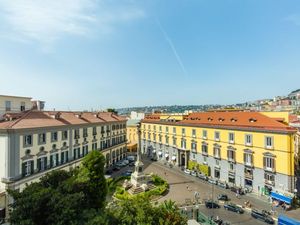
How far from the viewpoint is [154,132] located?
3302 inches

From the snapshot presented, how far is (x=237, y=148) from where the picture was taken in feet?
172

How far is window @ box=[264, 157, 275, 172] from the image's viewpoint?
4526 cm

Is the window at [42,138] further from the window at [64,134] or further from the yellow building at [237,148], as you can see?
the yellow building at [237,148]

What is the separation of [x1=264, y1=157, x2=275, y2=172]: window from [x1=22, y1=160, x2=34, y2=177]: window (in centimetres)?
4220

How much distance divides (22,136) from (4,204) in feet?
33.1

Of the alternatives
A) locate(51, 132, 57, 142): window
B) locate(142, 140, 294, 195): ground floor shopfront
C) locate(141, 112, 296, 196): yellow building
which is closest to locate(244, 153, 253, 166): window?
locate(141, 112, 296, 196): yellow building

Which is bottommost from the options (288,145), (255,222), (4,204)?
(255,222)

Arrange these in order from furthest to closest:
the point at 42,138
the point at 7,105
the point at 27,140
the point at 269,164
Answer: the point at 7,105 → the point at 269,164 → the point at 42,138 → the point at 27,140

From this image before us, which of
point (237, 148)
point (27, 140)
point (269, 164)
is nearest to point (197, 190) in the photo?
point (237, 148)

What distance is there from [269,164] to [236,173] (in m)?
8.22

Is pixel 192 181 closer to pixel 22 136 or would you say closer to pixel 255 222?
pixel 255 222

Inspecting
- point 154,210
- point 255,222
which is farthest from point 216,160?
point 154,210

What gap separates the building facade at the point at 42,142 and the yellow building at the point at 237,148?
22.3m

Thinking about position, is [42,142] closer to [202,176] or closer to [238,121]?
[202,176]
